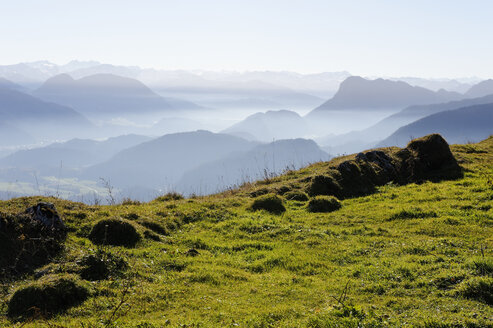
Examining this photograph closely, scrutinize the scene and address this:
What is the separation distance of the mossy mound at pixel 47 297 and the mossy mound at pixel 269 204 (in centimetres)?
1311

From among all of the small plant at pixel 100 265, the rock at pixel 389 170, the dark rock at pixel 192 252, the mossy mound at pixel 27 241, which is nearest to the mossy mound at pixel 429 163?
the rock at pixel 389 170

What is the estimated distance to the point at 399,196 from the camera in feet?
76.0

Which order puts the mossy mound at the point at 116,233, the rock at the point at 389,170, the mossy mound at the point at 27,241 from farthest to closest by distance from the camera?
the rock at the point at 389,170, the mossy mound at the point at 116,233, the mossy mound at the point at 27,241

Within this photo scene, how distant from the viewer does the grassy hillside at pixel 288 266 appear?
9.62 m

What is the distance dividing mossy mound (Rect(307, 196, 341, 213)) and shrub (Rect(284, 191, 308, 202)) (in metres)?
1.89

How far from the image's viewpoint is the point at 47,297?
33.2 ft

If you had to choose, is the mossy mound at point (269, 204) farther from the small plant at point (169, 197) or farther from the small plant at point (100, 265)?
the small plant at point (100, 265)

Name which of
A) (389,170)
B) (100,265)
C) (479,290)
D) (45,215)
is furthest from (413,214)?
(45,215)

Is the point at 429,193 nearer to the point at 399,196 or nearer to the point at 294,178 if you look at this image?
the point at 399,196

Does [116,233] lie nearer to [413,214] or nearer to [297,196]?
[297,196]

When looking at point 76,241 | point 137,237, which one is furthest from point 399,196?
point 76,241

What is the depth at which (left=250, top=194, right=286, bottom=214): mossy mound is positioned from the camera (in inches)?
879

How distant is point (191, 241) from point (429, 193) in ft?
50.4

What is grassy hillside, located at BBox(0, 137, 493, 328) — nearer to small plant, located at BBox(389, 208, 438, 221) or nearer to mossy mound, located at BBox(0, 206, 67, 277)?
small plant, located at BBox(389, 208, 438, 221)
